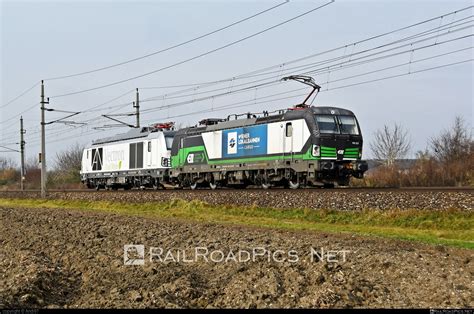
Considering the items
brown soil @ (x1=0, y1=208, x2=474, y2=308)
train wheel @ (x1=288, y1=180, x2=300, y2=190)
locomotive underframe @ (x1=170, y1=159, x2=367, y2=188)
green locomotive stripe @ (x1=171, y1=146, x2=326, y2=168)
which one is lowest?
brown soil @ (x1=0, y1=208, x2=474, y2=308)

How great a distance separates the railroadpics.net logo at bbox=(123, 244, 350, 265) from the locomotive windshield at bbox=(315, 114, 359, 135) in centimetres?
1220

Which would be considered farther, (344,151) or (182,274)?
(344,151)

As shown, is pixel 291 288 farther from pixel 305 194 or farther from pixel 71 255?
pixel 305 194

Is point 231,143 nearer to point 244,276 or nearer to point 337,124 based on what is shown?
point 337,124

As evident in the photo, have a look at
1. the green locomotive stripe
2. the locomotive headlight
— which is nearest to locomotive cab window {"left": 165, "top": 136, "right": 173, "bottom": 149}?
the green locomotive stripe

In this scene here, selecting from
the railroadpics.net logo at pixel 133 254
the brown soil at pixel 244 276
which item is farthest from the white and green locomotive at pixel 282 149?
the railroadpics.net logo at pixel 133 254

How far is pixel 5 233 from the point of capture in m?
17.3

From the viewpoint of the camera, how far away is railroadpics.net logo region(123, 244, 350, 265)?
10.4 metres

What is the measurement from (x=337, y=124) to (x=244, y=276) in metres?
15.3

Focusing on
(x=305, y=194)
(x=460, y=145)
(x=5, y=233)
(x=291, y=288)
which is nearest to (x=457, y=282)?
(x=291, y=288)

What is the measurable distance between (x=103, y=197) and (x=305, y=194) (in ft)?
50.5

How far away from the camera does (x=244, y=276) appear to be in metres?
9.19

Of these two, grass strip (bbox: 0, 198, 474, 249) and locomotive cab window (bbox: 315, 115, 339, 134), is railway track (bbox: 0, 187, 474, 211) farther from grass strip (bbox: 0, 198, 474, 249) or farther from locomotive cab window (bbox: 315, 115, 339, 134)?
locomotive cab window (bbox: 315, 115, 339, 134)

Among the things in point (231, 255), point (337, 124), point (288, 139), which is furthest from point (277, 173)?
point (231, 255)
